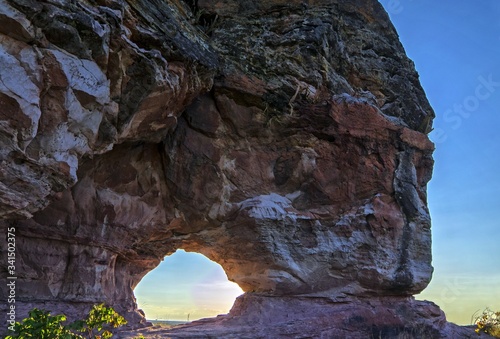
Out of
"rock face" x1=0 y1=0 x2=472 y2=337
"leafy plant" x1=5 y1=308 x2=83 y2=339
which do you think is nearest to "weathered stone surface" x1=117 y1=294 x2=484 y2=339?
"rock face" x1=0 y1=0 x2=472 y2=337

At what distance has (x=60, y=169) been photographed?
26.7ft

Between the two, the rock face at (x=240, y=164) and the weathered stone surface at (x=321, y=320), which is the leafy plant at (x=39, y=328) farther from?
the weathered stone surface at (x=321, y=320)

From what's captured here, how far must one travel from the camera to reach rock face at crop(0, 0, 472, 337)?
31.8 feet

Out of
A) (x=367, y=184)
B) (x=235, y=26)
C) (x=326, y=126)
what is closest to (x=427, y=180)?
(x=367, y=184)

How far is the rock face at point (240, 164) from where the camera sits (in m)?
9.70

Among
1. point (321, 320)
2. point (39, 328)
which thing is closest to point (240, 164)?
point (321, 320)

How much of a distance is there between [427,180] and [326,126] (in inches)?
188

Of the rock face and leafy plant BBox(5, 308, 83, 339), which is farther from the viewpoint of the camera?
the rock face

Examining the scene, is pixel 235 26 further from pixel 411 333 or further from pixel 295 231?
pixel 411 333

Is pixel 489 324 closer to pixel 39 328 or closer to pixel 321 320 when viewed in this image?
pixel 321 320

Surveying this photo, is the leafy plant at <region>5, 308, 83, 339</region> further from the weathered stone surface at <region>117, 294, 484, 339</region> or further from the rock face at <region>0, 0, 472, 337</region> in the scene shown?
the weathered stone surface at <region>117, 294, 484, 339</region>

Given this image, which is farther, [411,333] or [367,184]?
[367,184]

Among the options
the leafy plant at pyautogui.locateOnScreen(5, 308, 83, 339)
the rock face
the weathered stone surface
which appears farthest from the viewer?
the weathered stone surface

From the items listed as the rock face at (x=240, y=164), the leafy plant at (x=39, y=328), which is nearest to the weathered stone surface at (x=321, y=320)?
the rock face at (x=240, y=164)
